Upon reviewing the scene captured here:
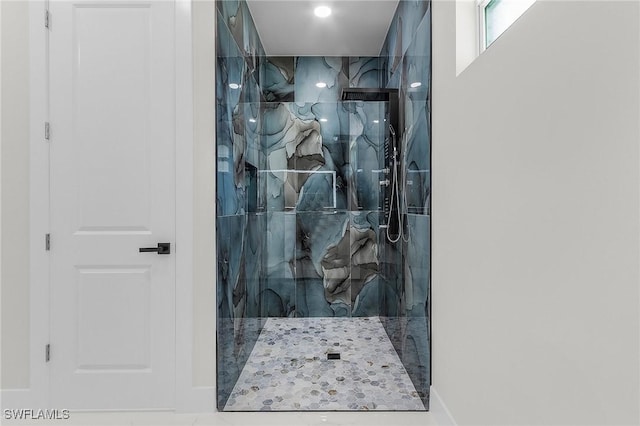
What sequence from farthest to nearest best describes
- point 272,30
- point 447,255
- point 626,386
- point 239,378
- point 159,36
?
point 272,30, point 239,378, point 159,36, point 447,255, point 626,386

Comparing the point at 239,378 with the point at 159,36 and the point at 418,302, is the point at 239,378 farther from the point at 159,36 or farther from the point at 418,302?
the point at 159,36

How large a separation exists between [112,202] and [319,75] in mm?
2593

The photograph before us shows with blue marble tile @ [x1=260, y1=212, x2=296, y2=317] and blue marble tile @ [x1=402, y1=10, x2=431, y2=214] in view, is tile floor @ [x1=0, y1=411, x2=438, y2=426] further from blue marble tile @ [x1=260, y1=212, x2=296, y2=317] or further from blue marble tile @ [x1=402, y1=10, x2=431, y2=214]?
blue marble tile @ [x1=260, y1=212, x2=296, y2=317]

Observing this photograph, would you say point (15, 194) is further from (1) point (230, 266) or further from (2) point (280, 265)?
(2) point (280, 265)

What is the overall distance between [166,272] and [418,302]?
1381 mm

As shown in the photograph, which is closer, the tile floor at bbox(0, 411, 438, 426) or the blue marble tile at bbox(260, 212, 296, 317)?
the tile floor at bbox(0, 411, 438, 426)

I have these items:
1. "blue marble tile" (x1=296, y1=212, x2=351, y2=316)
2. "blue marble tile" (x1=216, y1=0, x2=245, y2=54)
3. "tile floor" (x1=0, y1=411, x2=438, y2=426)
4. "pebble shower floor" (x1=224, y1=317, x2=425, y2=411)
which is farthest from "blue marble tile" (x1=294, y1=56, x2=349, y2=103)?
"tile floor" (x1=0, y1=411, x2=438, y2=426)

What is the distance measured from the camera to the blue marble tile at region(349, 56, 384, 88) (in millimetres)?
4223

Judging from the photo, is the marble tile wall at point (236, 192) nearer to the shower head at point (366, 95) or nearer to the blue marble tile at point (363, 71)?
the shower head at point (366, 95)

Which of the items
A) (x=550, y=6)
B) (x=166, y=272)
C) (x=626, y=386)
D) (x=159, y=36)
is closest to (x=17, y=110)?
(x=159, y=36)

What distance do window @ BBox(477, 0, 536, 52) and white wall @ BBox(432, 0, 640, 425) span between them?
0.13 meters

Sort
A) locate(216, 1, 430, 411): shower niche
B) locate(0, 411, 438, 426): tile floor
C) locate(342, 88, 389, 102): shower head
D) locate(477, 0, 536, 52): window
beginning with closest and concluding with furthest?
locate(477, 0, 536, 52): window
locate(0, 411, 438, 426): tile floor
locate(216, 1, 430, 411): shower niche
locate(342, 88, 389, 102): shower head

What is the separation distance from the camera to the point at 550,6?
113cm

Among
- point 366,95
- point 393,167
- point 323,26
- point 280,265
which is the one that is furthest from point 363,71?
point 280,265
